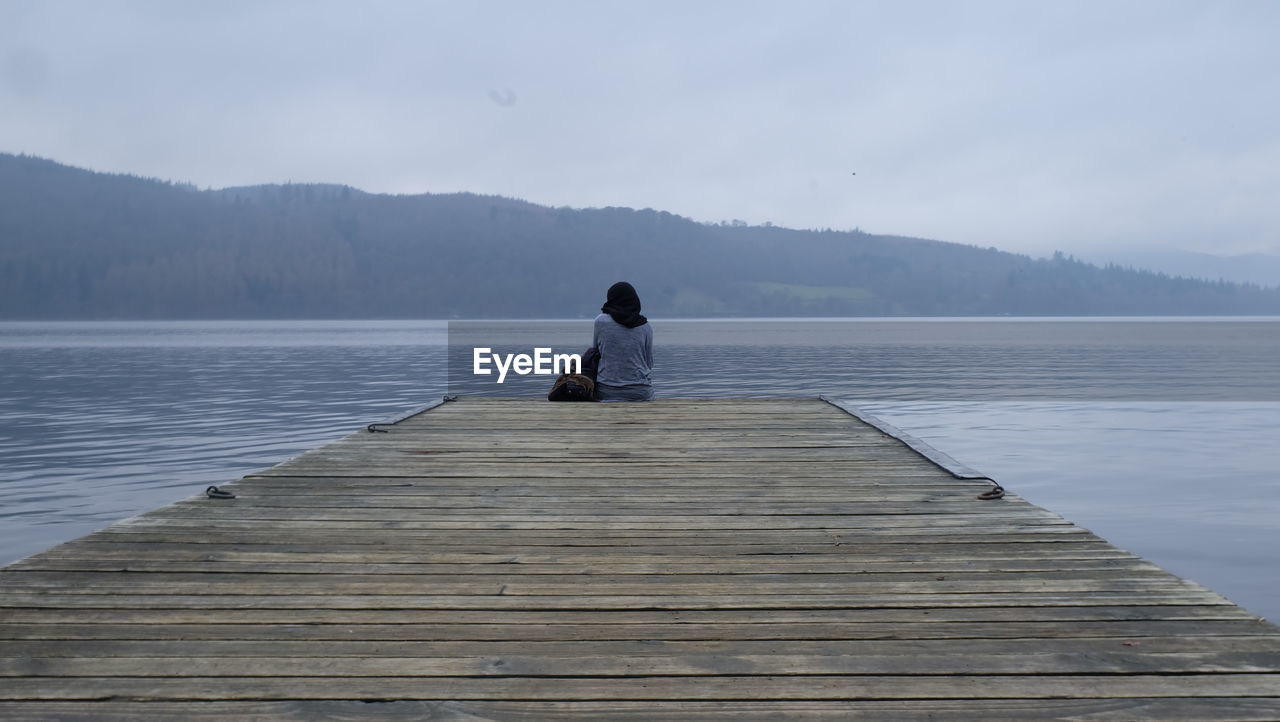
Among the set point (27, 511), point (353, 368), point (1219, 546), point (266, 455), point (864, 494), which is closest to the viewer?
point (864, 494)

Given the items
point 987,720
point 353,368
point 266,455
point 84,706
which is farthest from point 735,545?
point 353,368

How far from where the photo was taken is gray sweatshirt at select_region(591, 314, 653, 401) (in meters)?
11.6

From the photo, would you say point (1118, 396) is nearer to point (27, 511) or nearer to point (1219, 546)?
point (1219, 546)

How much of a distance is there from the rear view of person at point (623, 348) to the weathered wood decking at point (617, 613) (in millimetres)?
4849

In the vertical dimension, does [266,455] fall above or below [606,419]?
below

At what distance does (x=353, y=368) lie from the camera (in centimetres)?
4609

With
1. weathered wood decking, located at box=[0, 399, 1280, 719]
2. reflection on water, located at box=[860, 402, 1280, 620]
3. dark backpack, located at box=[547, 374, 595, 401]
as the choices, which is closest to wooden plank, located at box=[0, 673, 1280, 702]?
weathered wood decking, located at box=[0, 399, 1280, 719]

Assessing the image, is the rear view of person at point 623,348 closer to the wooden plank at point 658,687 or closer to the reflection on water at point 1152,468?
the reflection on water at point 1152,468

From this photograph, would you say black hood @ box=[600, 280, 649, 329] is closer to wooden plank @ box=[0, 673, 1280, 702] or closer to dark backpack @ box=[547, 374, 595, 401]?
dark backpack @ box=[547, 374, 595, 401]

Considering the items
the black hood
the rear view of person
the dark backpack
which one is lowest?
the dark backpack

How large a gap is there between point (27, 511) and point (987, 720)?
510 inches

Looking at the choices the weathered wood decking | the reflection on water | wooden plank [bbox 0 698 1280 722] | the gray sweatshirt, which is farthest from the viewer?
the gray sweatshirt

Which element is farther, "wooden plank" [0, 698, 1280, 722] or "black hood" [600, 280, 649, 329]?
"black hood" [600, 280, 649, 329]

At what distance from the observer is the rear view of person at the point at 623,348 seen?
448 inches
